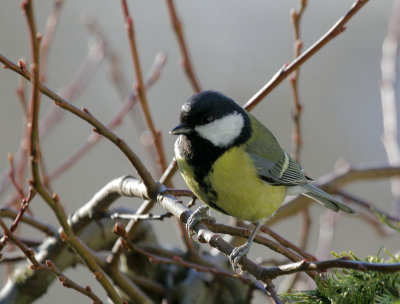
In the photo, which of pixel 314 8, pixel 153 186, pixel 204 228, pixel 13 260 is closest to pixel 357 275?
pixel 204 228

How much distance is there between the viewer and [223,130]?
56.8 inches

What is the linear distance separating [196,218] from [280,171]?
0.39 meters

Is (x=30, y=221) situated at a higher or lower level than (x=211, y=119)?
lower

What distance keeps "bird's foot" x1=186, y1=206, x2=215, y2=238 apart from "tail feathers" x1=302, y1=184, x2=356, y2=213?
0.40 meters

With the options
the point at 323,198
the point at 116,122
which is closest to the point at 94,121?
the point at 116,122

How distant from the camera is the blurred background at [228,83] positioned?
4.20 m

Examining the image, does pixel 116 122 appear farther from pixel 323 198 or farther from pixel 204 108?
pixel 323 198

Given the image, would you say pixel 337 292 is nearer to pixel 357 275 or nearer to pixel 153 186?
pixel 357 275

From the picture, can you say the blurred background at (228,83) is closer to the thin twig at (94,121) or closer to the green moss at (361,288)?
the thin twig at (94,121)

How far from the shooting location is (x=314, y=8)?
581 cm

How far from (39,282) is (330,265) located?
79 cm

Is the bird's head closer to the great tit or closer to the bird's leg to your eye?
the great tit

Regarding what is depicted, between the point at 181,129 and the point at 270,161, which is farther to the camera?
the point at 270,161

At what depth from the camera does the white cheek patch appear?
4.63 ft
